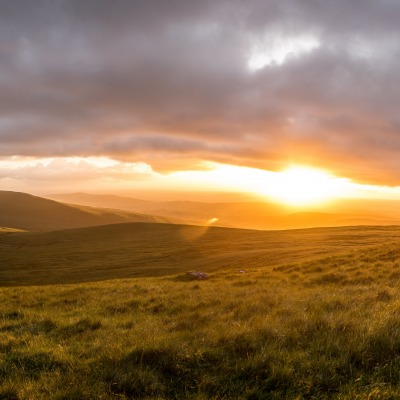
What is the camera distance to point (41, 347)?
7926 mm

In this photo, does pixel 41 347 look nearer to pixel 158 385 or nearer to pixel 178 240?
pixel 158 385

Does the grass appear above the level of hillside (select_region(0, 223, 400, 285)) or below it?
above

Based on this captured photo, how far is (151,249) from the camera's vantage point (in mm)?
73375

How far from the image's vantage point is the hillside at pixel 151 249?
4528 cm

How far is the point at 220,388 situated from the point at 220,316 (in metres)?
4.56

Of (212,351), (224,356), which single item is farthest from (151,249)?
(224,356)

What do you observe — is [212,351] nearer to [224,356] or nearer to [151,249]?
[224,356]

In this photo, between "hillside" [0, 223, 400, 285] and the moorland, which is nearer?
the moorland

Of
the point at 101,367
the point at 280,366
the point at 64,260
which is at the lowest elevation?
the point at 64,260

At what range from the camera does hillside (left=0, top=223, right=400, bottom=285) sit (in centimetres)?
4528

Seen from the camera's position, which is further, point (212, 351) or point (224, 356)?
point (212, 351)

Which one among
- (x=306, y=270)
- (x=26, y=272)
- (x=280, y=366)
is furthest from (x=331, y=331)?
(x=26, y=272)

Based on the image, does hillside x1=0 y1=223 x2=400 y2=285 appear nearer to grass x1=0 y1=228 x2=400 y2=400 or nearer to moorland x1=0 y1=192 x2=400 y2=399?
moorland x1=0 y1=192 x2=400 y2=399

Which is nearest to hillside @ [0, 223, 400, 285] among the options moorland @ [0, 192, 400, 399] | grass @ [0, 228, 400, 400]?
moorland @ [0, 192, 400, 399]
